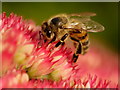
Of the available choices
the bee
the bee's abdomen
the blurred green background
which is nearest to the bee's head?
the bee

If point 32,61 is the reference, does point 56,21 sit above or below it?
above

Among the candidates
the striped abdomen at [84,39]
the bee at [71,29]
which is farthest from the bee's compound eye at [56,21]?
the striped abdomen at [84,39]

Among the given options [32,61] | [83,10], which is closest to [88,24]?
[32,61]

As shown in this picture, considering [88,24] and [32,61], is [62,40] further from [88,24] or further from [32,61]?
[32,61]

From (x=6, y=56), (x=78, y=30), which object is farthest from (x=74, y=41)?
(x=6, y=56)

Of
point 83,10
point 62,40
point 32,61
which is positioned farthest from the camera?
point 83,10

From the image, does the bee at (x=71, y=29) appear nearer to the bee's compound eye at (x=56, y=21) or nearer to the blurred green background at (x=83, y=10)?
the bee's compound eye at (x=56, y=21)
